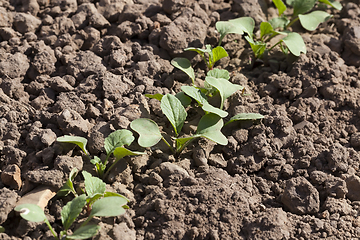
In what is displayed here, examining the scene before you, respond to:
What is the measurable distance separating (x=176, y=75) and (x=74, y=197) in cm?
109

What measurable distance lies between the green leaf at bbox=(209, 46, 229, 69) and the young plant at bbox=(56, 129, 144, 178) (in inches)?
34.4

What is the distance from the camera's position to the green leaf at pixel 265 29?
2.71 meters

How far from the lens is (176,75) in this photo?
8.38 feet

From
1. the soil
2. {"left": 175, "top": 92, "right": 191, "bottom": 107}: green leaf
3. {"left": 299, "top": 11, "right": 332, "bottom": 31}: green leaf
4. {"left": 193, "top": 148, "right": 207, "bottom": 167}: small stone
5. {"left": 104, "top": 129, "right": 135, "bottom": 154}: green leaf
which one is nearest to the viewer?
the soil

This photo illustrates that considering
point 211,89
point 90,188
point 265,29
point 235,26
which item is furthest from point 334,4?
point 90,188

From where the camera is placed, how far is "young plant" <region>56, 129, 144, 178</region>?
1.93 meters

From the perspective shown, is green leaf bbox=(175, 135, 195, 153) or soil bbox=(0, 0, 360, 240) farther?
green leaf bbox=(175, 135, 195, 153)

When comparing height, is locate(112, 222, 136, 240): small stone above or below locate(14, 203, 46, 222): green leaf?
below

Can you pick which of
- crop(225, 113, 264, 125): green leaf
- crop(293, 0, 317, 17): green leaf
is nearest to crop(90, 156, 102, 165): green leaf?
crop(225, 113, 264, 125): green leaf

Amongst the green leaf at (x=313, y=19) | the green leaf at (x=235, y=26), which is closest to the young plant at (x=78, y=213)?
the green leaf at (x=235, y=26)

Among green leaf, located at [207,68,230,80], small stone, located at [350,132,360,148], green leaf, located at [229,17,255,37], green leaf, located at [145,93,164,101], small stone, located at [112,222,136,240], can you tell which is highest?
green leaf, located at [229,17,255,37]

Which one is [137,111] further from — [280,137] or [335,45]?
[335,45]

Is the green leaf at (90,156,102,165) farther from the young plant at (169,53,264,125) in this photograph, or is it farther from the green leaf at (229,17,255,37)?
the green leaf at (229,17,255,37)

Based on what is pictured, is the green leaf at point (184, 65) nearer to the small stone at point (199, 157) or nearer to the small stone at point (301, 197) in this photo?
the small stone at point (199, 157)
